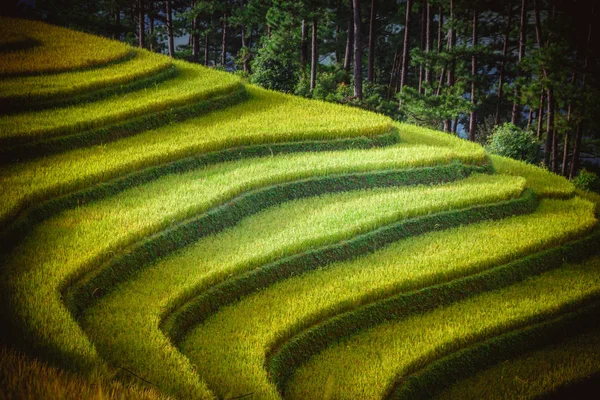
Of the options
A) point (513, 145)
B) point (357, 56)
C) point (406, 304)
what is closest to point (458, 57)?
point (357, 56)

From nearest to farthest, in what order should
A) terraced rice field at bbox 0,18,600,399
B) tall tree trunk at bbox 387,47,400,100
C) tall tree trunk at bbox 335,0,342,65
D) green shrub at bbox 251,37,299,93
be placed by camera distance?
terraced rice field at bbox 0,18,600,399, green shrub at bbox 251,37,299,93, tall tree trunk at bbox 335,0,342,65, tall tree trunk at bbox 387,47,400,100

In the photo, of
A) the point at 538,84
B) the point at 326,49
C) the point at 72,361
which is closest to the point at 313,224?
the point at 72,361

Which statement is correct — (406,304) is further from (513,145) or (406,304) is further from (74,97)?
(513,145)

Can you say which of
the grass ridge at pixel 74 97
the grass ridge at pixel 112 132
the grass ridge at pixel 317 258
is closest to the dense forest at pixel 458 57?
the grass ridge at pixel 112 132

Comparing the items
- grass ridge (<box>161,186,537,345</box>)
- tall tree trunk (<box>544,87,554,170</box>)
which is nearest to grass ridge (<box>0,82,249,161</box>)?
grass ridge (<box>161,186,537,345</box>)

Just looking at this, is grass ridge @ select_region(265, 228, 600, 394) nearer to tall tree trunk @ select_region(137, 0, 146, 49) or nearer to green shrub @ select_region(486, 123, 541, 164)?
green shrub @ select_region(486, 123, 541, 164)

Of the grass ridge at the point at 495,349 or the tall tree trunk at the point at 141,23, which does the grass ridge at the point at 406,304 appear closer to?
the grass ridge at the point at 495,349

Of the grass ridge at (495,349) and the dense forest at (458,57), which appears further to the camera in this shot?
the dense forest at (458,57)

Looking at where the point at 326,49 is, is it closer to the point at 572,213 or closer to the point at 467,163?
the point at 467,163
